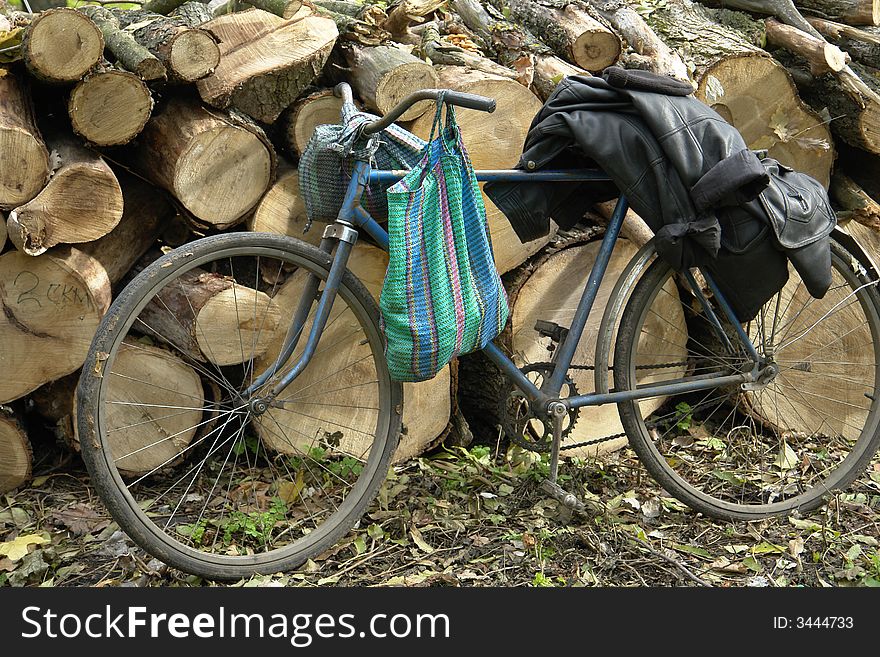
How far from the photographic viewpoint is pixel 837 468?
3.32 metres

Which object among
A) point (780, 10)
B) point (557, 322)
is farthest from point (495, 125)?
point (780, 10)

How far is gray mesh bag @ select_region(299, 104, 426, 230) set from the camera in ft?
8.91

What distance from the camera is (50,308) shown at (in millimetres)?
2926

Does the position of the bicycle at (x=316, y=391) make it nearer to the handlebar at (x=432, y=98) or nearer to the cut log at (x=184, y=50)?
the handlebar at (x=432, y=98)

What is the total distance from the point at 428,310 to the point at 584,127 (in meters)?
0.75

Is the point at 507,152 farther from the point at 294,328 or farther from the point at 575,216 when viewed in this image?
the point at 294,328

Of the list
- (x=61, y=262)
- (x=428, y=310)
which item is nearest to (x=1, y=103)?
(x=61, y=262)

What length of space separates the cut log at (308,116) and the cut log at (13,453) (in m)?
1.32

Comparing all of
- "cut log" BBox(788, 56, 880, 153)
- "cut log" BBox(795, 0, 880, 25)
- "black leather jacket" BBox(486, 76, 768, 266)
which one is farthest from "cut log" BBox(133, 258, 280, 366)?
"cut log" BBox(795, 0, 880, 25)

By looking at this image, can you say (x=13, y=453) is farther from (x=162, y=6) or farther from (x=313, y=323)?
(x=162, y=6)

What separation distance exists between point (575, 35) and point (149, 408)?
7.12 feet

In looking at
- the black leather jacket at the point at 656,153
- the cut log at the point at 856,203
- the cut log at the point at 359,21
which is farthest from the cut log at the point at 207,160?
the cut log at the point at 856,203

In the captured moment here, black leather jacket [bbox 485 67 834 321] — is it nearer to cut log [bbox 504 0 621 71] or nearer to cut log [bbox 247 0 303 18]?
cut log [bbox 504 0 621 71]

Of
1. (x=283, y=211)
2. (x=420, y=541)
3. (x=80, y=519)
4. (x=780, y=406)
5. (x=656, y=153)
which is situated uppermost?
(x=656, y=153)
